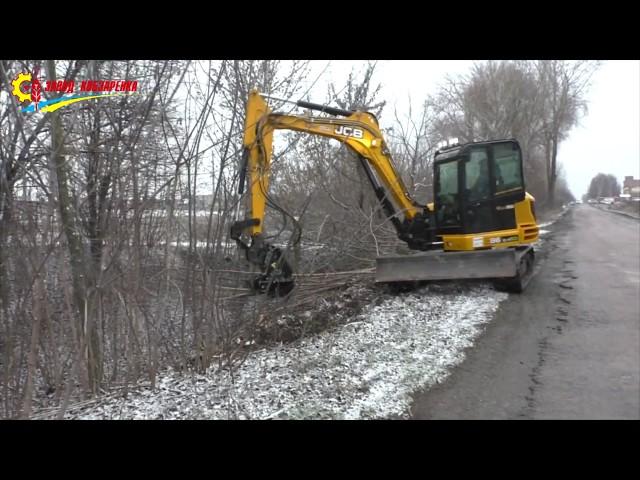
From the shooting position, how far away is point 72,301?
12.6ft

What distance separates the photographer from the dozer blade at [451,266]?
7.35 m

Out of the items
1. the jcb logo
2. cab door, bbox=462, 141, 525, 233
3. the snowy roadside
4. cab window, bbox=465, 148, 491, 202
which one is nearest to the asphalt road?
the snowy roadside

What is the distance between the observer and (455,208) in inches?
322

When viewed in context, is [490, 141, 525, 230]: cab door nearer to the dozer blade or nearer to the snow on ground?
the dozer blade

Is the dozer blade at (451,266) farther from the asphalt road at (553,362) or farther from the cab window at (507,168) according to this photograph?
the cab window at (507,168)

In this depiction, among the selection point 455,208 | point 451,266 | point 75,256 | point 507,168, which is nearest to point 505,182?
point 507,168

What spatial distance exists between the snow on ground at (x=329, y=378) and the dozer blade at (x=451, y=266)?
3.58ft

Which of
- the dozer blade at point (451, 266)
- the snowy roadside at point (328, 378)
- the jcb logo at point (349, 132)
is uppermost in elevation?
the jcb logo at point (349, 132)

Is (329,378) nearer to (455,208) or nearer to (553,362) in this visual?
(553,362)

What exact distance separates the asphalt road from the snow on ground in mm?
263

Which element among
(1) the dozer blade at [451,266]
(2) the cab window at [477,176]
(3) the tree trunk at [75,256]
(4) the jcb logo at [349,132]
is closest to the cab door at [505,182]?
(2) the cab window at [477,176]

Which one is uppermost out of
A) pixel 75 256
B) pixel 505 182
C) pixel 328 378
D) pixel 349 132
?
pixel 349 132

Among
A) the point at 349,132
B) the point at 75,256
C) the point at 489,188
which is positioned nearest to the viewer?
the point at 75,256

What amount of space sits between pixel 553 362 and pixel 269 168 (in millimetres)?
4008
